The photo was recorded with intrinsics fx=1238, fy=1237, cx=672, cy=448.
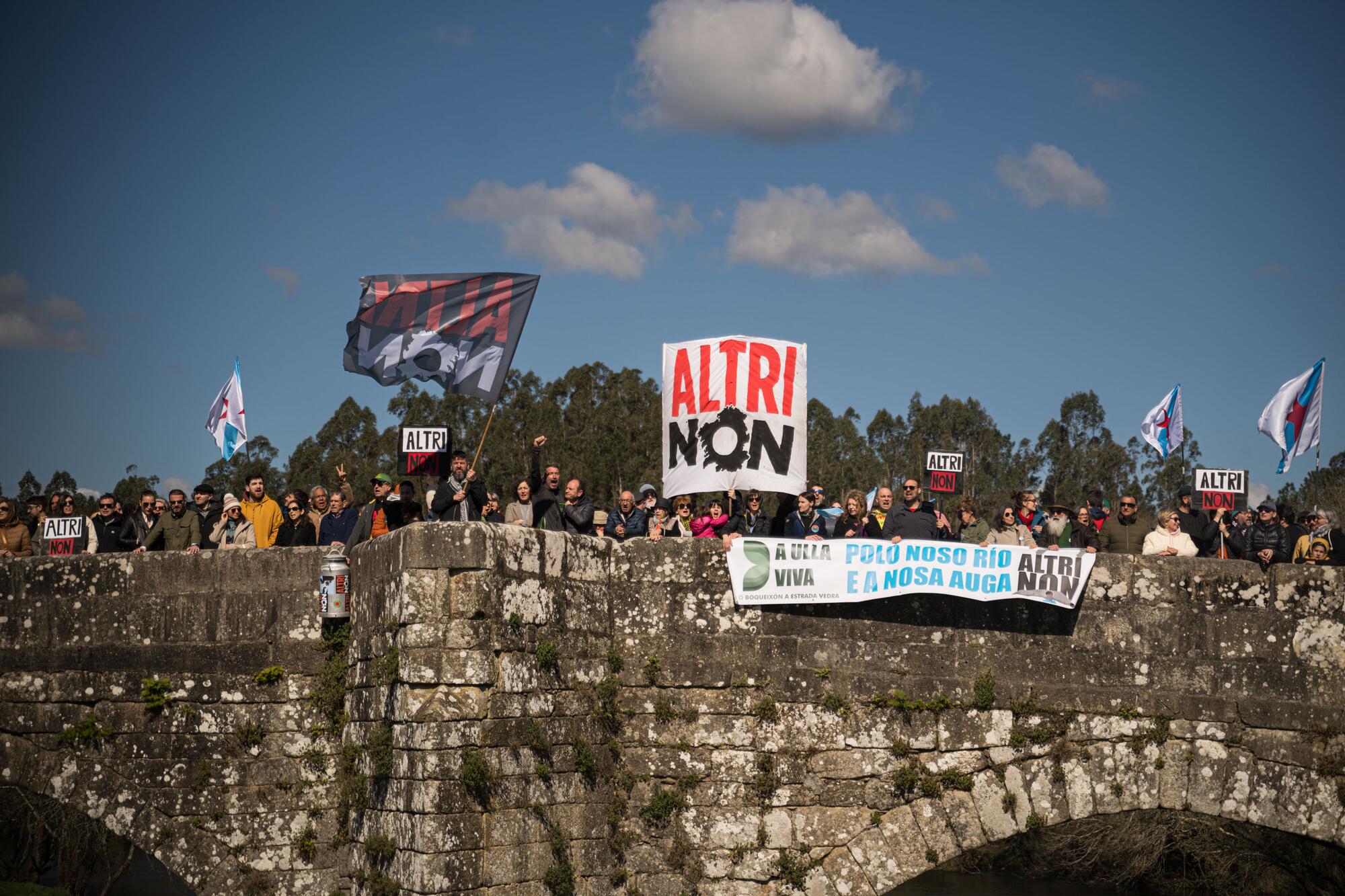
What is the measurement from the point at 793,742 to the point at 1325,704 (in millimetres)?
4458

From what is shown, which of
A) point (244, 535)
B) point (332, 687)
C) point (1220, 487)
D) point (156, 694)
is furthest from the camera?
point (1220, 487)

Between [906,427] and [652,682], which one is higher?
[906,427]

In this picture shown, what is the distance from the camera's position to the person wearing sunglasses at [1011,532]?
11.4 metres

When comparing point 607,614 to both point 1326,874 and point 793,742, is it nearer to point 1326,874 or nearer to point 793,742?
point 793,742

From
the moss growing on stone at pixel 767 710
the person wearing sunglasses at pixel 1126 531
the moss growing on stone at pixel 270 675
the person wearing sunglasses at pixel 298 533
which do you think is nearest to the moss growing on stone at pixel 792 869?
Result: the moss growing on stone at pixel 767 710

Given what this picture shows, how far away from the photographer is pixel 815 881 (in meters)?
10.0

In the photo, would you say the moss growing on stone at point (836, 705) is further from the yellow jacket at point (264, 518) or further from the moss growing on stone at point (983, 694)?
the yellow jacket at point (264, 518)

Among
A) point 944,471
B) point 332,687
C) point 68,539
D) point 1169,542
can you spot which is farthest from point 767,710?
point 68,539

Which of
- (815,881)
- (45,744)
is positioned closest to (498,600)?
(815,881)

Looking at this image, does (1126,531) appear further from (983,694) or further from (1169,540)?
(983,694)

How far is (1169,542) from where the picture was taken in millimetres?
11203

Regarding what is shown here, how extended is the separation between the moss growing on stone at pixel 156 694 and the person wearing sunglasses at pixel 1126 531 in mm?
8759

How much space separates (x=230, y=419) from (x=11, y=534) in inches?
157

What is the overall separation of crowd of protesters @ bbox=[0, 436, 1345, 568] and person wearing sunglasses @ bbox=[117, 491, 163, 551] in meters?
0.02
